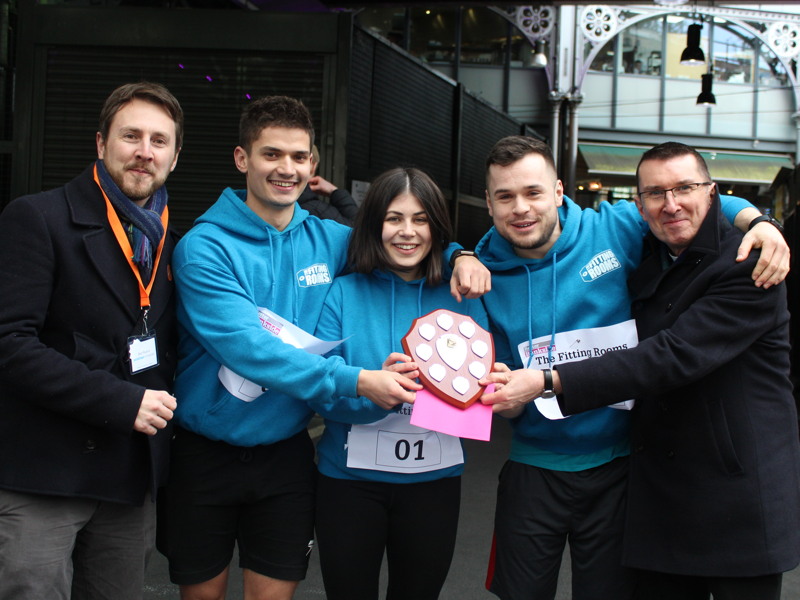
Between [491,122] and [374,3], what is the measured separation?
2.36 m

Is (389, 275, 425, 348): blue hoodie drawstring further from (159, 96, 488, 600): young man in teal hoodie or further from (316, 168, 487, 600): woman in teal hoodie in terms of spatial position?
(159, 96, 488, 600): young man in teal hoodie

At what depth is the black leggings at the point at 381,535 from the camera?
7.63ft

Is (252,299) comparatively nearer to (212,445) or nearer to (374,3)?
(212,445)

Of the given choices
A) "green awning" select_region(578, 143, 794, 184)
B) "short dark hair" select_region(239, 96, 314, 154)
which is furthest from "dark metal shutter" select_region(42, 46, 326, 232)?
"green awning" select_region(578, 143, 794, 184)

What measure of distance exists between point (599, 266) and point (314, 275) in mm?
958

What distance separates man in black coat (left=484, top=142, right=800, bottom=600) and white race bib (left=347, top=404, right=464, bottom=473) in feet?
1.07

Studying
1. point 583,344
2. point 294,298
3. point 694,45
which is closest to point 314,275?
point 294,298

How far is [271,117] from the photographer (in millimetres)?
2408

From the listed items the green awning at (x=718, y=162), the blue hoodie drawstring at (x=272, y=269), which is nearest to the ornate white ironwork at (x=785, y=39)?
the green awning at (x=718, y=162)

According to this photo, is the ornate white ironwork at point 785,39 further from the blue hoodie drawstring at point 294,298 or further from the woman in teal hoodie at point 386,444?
the blue hoodie drawstring at point 294,298

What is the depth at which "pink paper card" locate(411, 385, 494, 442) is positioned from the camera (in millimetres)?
2084

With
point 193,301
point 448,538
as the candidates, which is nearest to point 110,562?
point 193,301

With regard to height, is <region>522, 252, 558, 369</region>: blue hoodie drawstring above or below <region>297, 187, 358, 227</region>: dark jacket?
below

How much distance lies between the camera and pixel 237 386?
229cm
